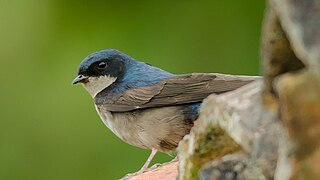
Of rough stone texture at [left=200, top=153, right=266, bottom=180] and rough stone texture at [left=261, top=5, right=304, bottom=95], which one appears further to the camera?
rough stone texture at [left=200, top=153, right=266, bottom=180]

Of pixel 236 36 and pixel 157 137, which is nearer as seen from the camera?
pixel 157 137

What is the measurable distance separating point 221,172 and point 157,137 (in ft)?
7.80

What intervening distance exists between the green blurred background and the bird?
4.40 ft

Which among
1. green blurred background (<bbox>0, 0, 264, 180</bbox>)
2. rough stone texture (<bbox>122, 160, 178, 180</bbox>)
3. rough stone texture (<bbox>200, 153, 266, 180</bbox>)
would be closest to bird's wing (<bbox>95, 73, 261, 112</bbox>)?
rough stone texture (<bbox>122, 160, 178, 180</bbox>)

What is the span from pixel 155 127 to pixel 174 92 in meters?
0.18

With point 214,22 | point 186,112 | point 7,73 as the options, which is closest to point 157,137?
point 186,112

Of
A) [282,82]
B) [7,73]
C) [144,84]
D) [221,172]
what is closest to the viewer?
[282,82]

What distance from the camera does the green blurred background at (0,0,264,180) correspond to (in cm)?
638

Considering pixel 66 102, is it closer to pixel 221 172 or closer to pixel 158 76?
pixel 158 76

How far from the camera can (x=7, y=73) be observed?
6.89 meters

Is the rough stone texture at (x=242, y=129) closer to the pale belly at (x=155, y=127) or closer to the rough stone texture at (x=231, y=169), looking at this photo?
the rough stone texture at (x=231, y=169)

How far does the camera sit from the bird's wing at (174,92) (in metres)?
4.46

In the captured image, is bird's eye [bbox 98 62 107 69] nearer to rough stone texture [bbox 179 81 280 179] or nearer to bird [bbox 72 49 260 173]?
bird [bbox 72 49 260 173]

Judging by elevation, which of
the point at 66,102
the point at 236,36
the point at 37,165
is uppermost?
the point at 236,36
